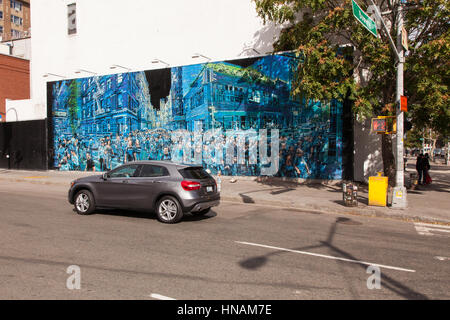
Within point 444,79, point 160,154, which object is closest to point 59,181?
point 160,154

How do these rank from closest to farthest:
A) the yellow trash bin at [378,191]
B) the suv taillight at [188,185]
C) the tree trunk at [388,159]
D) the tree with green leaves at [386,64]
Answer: the suv taillight at [188,185] < the yellow trash bin at [378,191] < the tree with green leaves at [386,64] < the tree trunk at [388,159]

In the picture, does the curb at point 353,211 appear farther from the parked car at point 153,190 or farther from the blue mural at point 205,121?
the blue mural at point 205,121

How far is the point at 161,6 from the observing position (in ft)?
86.4

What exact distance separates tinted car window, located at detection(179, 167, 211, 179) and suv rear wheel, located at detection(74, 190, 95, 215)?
9.70ft

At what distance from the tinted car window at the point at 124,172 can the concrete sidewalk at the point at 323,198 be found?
223 inches

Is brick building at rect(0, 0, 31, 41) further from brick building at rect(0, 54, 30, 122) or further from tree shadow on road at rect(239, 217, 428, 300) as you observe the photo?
tree shadow on road at rect(239, 217, 428, 300)

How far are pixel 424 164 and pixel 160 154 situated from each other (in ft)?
52.3

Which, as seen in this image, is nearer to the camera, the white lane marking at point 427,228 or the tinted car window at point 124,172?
the white lane marking at point 427,228

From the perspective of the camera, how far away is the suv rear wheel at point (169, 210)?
368 inches

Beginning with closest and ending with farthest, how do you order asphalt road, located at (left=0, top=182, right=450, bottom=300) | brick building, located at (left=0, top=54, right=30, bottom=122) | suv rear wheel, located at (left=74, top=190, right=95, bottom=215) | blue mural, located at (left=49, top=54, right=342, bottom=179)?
asphalt road, located at (left=0, top=182, right=450, bottom=300) < suv rear wheel, located at (left=74, top=190, right=95, bottom=215) < blue mural, located at (left=49, top=54, right=342, bottom=179) < brick building, located at (left=0, top=54, right=30, bottom=122)

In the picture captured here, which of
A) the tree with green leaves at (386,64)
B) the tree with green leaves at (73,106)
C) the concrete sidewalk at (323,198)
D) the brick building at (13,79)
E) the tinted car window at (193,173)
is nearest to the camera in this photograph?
the tinted car window at (193,173)

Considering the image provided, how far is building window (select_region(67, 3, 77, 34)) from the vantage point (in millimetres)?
29897

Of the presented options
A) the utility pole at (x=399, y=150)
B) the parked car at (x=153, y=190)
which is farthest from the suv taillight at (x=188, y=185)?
the utility pole at (x=399, y=150)

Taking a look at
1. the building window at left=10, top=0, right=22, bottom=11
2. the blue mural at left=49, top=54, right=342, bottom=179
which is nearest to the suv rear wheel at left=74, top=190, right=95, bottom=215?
the blue mural at left=49, top=54, right=342, bottom=179
